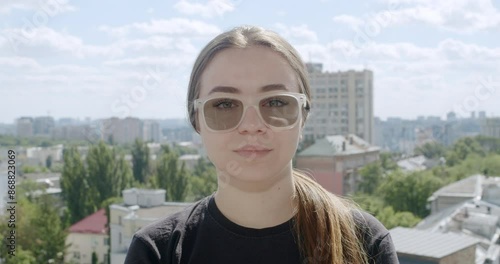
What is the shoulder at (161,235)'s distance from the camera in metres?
0.91

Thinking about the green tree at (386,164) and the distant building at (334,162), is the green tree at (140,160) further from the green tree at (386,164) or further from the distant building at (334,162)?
the green tree at (386,164)

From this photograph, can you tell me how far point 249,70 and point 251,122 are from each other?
0.08 metres

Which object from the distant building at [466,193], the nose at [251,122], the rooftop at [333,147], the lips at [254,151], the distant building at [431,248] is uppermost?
the nose at [251,122]

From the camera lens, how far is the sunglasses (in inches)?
37.7

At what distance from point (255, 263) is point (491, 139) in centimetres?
4184

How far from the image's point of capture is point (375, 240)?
98 cm

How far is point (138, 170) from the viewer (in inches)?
1022

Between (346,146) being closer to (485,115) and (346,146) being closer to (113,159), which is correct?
(113,159)

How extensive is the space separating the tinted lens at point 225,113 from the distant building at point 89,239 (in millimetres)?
16835

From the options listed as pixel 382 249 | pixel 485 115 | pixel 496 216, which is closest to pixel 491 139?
pixel 485 115

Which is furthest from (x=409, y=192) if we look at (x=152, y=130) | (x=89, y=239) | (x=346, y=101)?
(x=152, y=130)

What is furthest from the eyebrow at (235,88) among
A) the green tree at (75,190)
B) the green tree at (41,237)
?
the green tree at (75,190)

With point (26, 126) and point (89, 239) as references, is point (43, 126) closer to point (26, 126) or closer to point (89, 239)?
point (26, 126)

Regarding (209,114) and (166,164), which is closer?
(209,114)
